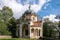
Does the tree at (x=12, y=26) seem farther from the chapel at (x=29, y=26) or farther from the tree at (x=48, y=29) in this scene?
the tree at (x=48, y=29)

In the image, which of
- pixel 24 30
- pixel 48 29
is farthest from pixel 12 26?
pixel 48 29

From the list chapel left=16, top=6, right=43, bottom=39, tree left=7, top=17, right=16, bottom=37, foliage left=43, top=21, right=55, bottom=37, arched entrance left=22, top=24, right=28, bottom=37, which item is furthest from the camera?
tree left=7, top=17, right=16, bottom=37

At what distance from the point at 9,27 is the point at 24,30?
9.15 m

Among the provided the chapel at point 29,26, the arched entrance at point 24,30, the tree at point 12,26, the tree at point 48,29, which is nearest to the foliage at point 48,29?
the tree at point 48,29

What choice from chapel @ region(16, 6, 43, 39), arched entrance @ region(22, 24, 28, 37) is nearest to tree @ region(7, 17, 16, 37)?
arched entrance @ region(22, 24, 28, 37)

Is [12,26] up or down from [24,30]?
up

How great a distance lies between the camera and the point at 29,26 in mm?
56438

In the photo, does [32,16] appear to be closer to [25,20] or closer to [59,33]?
[25,20]

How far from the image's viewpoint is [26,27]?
60156 millimetres

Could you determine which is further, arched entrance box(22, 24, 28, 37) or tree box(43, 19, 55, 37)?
tree box(43, 19, 55, 37)

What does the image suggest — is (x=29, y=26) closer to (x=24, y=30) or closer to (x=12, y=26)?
(x=24, y=30)

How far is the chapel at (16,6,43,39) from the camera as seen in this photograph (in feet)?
186

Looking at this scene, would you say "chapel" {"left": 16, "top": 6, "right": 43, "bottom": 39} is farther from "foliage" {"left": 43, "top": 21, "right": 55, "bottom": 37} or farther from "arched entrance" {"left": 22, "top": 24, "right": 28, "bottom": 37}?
"foliage" {"left": 43, "top": 21, "right": 55, "bottom": 37}

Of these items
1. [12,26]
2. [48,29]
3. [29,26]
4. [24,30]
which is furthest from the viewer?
[48,29]
